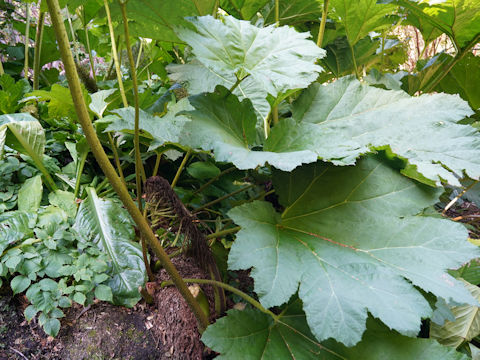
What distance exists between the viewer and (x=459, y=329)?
93 centimetres

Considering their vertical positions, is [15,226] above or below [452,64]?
below

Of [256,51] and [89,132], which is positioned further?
[256,51]

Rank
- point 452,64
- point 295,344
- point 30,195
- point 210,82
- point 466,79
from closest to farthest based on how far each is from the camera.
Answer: point 295,344
point 210,82
point 30,195
point 452,64
point 466,79

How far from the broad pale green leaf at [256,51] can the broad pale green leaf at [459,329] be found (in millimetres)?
785

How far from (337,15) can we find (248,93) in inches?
18.2

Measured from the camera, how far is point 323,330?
0.60 meters

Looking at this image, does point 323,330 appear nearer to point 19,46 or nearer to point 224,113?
point 224,113

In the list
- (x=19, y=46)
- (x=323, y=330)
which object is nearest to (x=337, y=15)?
(x=323, y=330)

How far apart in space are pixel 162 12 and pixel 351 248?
0.84 meters

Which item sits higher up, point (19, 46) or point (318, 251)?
point (318, 251)

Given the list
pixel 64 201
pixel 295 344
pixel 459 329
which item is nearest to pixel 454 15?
pixel 459 329

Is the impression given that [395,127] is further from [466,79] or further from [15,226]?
[15,226]

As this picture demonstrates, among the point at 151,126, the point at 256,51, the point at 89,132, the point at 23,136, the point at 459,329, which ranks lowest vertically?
the point at 459,329

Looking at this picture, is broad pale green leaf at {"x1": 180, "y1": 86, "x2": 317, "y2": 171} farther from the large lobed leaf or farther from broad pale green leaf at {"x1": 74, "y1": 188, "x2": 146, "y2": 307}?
broad pale green leaf at {"x1": 74, "y1": 188, "x2": 146, "y2": 307}
